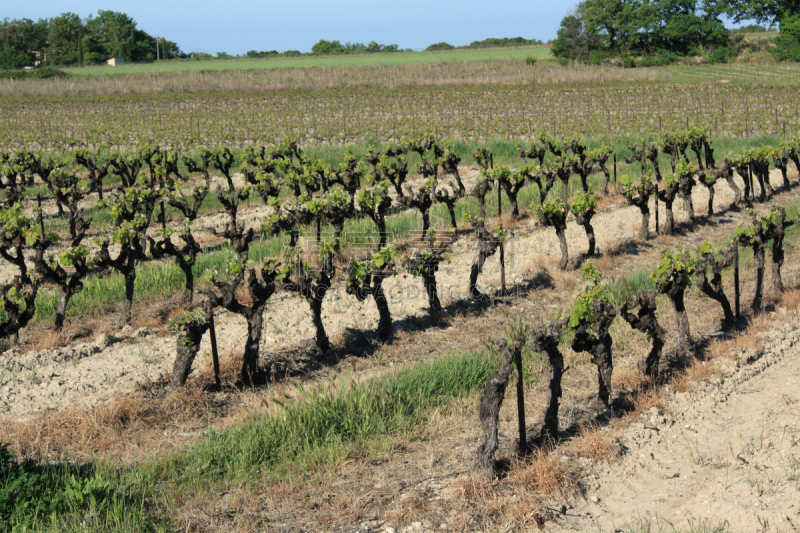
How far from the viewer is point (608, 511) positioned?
18.7 ft

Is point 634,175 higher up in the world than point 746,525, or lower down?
higher up

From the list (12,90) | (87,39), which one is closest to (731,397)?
(12,90)

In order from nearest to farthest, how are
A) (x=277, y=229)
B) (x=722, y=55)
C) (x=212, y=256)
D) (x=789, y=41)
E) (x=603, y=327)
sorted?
(x=603, y=327), (x=212, y=256), (x=277, y=229), (x=789, y=41), (x=722, y=55)

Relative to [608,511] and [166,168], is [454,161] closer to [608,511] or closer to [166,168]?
[166,168]

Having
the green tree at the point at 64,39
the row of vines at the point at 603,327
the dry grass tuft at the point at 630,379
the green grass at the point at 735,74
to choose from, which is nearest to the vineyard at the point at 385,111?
the green grass at the point at 735,74

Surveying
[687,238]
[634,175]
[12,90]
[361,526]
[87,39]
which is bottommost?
[361,526]

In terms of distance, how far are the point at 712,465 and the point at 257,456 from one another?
4.10 metres

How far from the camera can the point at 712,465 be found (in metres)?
6.28

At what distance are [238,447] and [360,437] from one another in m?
1.16

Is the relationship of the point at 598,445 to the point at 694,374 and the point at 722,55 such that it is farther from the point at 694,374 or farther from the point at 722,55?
the point at 722,55

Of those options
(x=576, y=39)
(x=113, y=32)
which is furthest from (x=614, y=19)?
(x=113, y=32)

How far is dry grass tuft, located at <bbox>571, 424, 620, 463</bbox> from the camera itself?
642 centimetres

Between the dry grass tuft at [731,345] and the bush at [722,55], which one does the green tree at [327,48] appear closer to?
the bush at [722,55]

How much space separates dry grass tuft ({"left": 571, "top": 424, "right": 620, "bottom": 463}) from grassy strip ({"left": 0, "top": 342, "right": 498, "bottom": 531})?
146 centimetres
